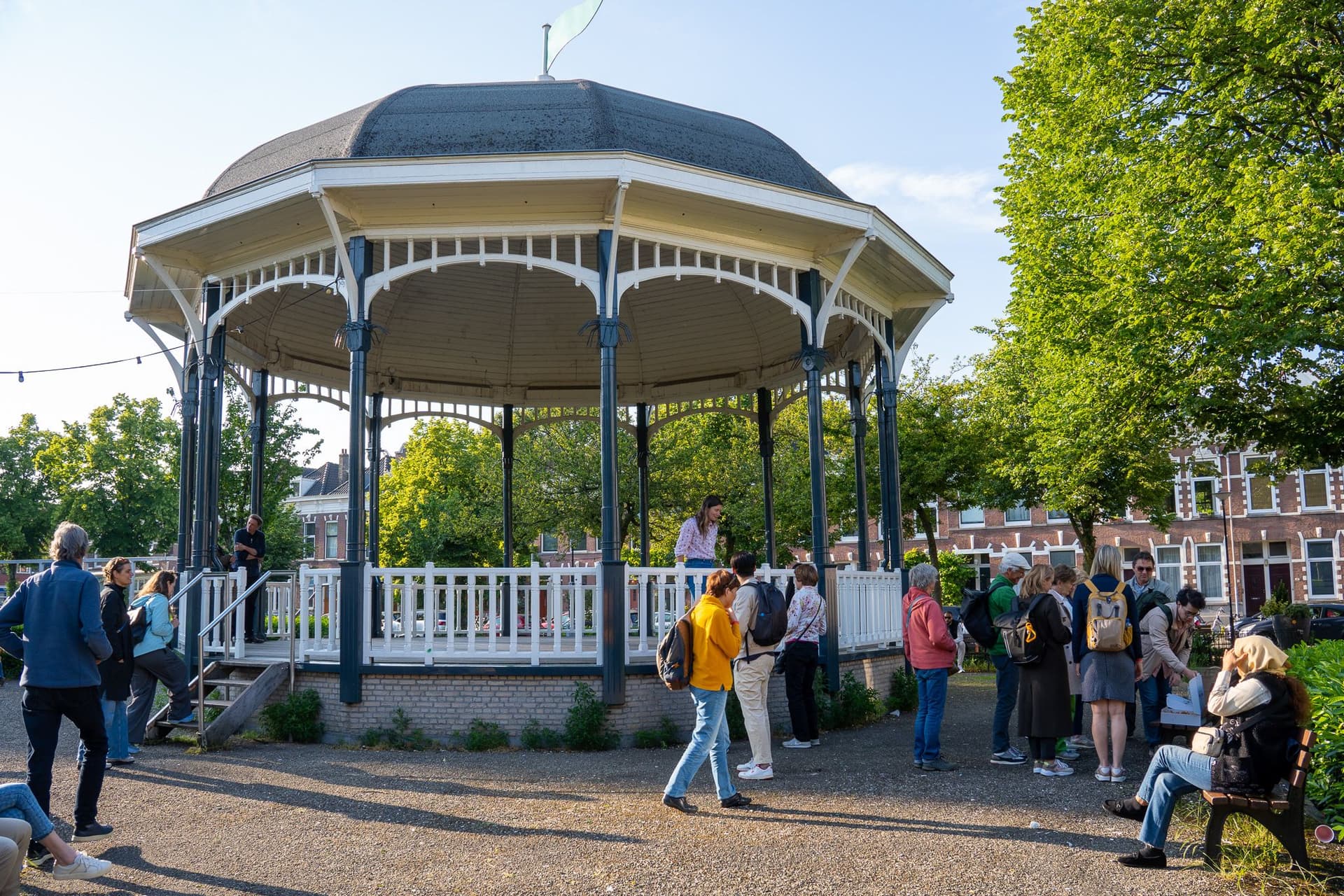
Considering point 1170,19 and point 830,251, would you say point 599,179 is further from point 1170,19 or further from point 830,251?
point 1170,19

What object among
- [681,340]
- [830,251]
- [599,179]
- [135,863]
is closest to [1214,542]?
[681,340]

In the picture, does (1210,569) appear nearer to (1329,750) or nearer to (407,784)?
(1329,750)

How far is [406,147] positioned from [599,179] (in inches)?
93.5

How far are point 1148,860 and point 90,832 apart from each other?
252 inches

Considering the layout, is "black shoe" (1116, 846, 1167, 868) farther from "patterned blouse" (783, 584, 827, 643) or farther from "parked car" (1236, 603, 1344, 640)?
"parked car" (1236, 603, 1344, 640)

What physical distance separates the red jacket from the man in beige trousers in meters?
1.29

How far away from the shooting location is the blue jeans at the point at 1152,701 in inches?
376

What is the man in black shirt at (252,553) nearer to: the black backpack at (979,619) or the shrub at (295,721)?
the shrub at (295,721)

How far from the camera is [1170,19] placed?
15.0m

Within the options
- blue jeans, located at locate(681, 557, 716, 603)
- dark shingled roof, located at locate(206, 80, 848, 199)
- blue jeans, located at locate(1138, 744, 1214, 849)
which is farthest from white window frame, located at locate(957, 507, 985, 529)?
blue jeans, located at locate(1138, 744, 1214, 849)

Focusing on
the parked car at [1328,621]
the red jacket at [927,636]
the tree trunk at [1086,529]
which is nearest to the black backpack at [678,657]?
the red jacket at [927,636]

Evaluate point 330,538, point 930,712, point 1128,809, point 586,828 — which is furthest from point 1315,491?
point 330,538

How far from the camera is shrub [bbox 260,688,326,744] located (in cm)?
1009

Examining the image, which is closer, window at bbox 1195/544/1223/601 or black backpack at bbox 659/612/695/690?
black backpack at bbox 659/612/695/690
